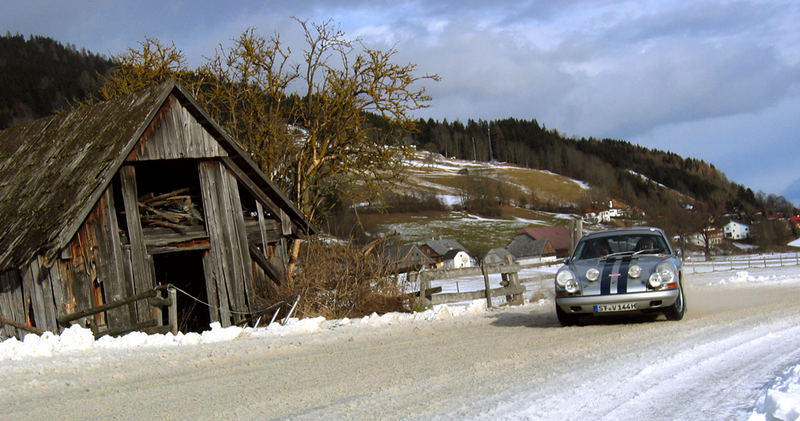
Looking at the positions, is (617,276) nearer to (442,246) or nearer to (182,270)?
(182,270)

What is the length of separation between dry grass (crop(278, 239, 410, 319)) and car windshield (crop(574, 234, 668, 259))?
190 inches

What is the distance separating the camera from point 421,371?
8047 millimetres

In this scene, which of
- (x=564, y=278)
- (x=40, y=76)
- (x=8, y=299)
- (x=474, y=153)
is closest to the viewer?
(x=564, y=278)

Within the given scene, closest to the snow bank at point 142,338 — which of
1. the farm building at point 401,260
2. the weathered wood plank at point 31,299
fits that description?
the weathered wood plank at point 31,299

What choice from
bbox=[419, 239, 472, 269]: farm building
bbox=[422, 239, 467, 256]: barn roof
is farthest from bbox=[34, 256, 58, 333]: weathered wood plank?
bbox=[422, 239, 467, 256]: barn roof

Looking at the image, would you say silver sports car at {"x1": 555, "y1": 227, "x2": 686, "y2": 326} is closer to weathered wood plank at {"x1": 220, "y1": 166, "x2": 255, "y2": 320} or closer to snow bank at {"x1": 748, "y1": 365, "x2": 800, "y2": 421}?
snow bank at {"x1": 748, "y1": 365, "x2": 800, "y2": 421}

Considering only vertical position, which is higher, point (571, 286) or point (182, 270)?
point (182, 270)

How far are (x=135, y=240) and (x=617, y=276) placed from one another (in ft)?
30.7

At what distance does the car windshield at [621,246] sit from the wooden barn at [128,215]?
275 inches

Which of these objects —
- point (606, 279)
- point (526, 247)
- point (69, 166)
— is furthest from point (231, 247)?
point (526, 247)

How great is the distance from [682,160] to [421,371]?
202m

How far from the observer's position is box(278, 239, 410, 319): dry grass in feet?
50.9

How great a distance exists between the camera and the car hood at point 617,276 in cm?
1152

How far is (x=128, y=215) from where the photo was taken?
1491 centimetres
